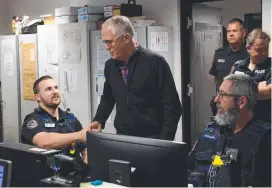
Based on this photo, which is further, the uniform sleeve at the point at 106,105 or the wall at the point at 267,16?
the wall at the point at 267,16

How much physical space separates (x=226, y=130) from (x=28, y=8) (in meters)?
4.83

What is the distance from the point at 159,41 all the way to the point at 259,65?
4.33 ft

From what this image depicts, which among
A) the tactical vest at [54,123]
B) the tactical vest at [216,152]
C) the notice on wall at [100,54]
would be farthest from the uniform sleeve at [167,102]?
the notice on wall at [100,54]

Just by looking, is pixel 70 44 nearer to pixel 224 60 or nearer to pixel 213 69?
pixel 213 69

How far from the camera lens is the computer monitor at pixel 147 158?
156cm

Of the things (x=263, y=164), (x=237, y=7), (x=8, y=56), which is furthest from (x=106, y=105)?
(x=237, y=7)

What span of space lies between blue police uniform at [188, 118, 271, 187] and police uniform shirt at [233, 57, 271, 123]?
89 centimetres

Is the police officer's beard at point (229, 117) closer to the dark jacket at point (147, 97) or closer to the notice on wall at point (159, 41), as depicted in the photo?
the dark jacket at point (147, 97)

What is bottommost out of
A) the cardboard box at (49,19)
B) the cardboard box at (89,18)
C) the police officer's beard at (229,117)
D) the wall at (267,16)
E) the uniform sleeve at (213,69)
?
the police officer's beard at (229,117)

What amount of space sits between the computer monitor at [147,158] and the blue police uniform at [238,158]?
0.53 m

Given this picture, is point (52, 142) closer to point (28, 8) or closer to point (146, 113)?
point (146, 113)

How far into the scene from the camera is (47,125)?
2797mm

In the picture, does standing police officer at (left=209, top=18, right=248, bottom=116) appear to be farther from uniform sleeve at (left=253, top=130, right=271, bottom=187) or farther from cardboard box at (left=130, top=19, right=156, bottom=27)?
uniform sleeve at (left=253, top=130, right=271, bottom=187)

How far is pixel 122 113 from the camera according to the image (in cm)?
279
